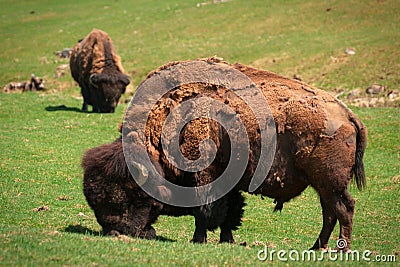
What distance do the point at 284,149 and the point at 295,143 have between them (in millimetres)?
199

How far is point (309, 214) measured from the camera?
13625 millimetres

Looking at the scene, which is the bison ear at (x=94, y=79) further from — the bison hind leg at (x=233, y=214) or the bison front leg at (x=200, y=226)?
the bison front leg at (x=200, y=226)

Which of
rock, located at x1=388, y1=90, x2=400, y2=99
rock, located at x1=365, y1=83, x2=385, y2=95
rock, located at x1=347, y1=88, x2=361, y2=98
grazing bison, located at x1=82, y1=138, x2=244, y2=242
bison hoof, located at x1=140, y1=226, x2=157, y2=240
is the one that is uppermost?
grazing bison, located at x1=82, y1=138, x2=244, y2=242

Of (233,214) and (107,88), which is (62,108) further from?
(233,214)

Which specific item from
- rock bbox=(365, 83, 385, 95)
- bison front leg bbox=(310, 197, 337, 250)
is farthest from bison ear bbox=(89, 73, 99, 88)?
bison front leg bbox=(310, 197, 337, 250)

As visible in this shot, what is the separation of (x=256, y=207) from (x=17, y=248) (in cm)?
775

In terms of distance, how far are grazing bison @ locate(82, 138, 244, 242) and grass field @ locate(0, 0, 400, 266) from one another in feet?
1.36

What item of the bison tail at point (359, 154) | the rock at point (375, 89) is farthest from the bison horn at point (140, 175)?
the rock at point (375, 89)

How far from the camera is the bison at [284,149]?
28.9 ft

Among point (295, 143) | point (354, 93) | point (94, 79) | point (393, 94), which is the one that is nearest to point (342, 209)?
point (295, 143)

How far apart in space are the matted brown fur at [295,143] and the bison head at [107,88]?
14.8 m

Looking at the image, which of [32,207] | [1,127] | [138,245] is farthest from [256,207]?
[1,127]

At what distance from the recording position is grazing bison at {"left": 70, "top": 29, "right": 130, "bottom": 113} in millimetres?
23891

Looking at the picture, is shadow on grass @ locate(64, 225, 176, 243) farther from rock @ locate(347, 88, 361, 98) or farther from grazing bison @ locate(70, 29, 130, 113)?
rock @ locate(347, 88, 361, 98)
